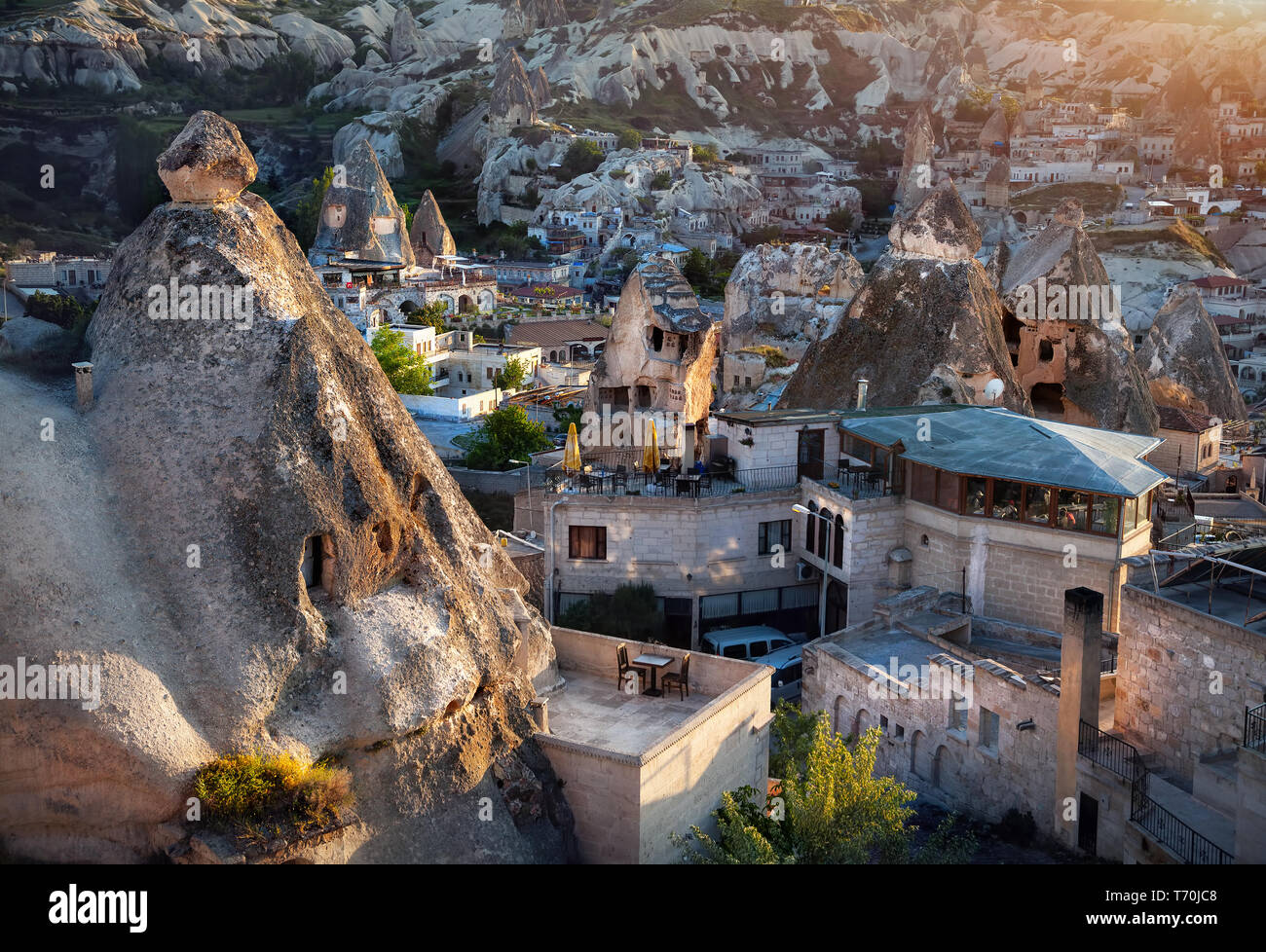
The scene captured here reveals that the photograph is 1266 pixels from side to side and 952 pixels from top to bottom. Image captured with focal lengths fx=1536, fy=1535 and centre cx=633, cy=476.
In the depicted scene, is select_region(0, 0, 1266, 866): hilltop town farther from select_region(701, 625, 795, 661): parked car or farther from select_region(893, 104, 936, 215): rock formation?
select_region(893, 104, 936, 215): rock formation

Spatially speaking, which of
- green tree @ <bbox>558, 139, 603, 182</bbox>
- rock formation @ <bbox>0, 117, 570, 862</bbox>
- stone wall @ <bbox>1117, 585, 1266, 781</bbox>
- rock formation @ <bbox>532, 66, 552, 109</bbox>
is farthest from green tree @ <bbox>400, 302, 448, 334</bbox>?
rock formation @ <bbox>532, 66, 552, 109</bbox>

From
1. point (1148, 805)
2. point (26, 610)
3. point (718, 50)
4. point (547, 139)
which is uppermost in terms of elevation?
point (718, 50)

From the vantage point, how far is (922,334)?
133ft

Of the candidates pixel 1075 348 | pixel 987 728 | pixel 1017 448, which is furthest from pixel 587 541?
pixel 1075 348

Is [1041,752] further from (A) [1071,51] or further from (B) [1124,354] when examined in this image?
(A) [1071,51]

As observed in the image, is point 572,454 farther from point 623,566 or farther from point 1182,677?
point 1182,677

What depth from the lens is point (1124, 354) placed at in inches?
1775

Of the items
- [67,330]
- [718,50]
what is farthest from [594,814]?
[718,50]

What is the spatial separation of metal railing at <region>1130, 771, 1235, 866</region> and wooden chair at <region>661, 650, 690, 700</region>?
20.4 ft

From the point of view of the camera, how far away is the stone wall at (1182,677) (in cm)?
2070

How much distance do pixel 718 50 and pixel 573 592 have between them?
138559mm

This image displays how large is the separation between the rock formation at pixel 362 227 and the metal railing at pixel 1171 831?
73730 mm

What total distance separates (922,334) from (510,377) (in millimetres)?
25041

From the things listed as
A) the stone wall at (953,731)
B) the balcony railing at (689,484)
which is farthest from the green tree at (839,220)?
the stone wall at (953,731)
